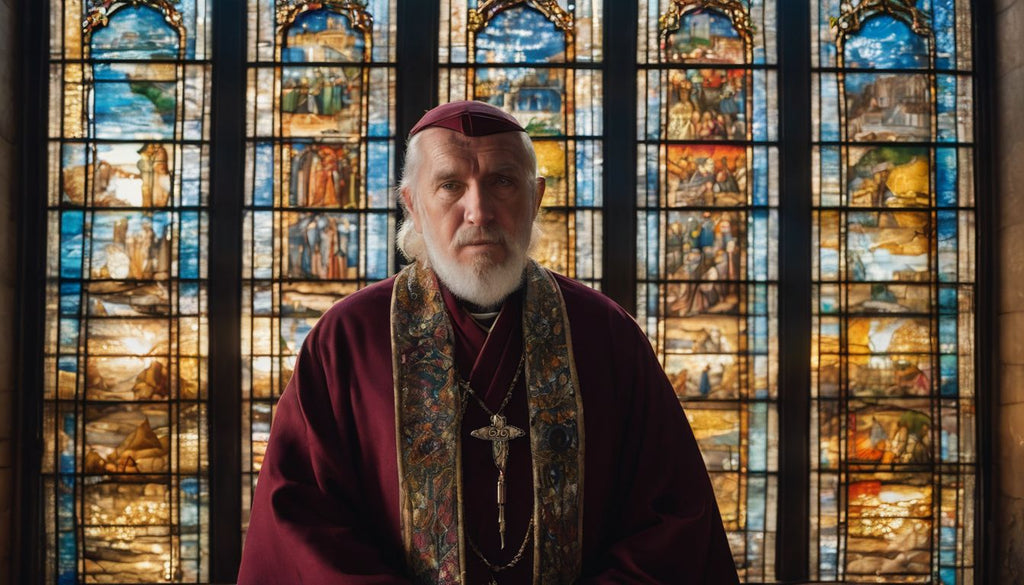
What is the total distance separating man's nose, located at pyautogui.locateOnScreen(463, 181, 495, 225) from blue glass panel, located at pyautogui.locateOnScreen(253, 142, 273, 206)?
2464mm

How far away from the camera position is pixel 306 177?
4.10 meters

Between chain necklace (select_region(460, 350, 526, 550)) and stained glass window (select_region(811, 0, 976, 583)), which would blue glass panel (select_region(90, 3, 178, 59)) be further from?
stained glass window (select_region(811, 0, 976, 583))

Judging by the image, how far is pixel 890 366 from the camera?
4.15 m

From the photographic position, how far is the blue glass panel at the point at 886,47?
4258mm

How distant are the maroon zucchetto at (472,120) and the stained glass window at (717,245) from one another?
2.28m

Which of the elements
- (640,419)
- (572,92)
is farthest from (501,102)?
(640,419)

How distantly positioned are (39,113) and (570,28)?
8.52 feet

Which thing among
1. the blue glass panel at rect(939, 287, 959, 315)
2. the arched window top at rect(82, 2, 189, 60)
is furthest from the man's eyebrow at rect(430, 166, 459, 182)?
the blue glass panel at rect(939, 287, 959, 315)

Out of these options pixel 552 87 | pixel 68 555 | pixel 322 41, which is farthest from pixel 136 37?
pixel 68 555

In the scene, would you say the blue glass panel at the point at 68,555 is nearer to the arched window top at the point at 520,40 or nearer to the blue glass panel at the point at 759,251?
the arched window top at the point at 520,40

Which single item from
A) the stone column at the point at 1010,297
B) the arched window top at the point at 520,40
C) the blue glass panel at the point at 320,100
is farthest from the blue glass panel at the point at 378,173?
the stone column at the point at 1010,297

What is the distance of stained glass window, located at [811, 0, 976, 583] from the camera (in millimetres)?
4113

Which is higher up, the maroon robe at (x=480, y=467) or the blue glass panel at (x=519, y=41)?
the blue glass panel at (x=519, y=41)

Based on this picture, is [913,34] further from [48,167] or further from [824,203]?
[48,167]
